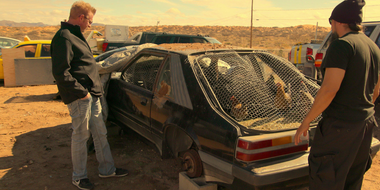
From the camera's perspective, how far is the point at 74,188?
307 centimetres

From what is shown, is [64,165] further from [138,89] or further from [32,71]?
[32,71]

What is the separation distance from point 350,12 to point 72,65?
8.30 ft

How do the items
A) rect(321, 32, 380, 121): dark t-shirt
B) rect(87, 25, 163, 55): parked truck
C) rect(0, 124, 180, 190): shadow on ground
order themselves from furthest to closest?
rect(87, 25, 163, 55): parked truck, rect(0, 124, 180, 190): shadow on ground, rect(321, 32, 380, 121): dark t-shirt

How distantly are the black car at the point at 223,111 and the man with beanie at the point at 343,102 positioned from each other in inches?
14.5

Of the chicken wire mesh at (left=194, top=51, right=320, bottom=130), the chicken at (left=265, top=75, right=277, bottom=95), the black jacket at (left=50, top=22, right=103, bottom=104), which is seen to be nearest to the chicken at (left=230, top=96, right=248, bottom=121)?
the chicken wire mesh at (left=194, top=51, right=320, bottom=130)

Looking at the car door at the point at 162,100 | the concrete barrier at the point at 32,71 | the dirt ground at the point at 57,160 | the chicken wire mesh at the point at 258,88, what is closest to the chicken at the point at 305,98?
the chicken wire mesh at the point at 258,88

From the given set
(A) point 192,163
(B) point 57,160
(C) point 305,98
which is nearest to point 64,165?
(B) point 57,160

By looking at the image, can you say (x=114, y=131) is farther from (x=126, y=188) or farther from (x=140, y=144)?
(x=126, y=188)

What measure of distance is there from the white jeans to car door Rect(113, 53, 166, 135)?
54 cm

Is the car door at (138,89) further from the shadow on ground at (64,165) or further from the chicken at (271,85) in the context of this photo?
the chicken at (271,85)

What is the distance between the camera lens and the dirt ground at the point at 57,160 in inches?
125

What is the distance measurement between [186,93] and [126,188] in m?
1.33

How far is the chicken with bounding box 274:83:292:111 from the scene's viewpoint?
9.37 ft

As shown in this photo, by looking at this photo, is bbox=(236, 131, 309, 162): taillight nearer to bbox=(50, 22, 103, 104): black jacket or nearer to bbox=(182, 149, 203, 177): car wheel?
bbox=(182, 149, 203, 177): car wheel
